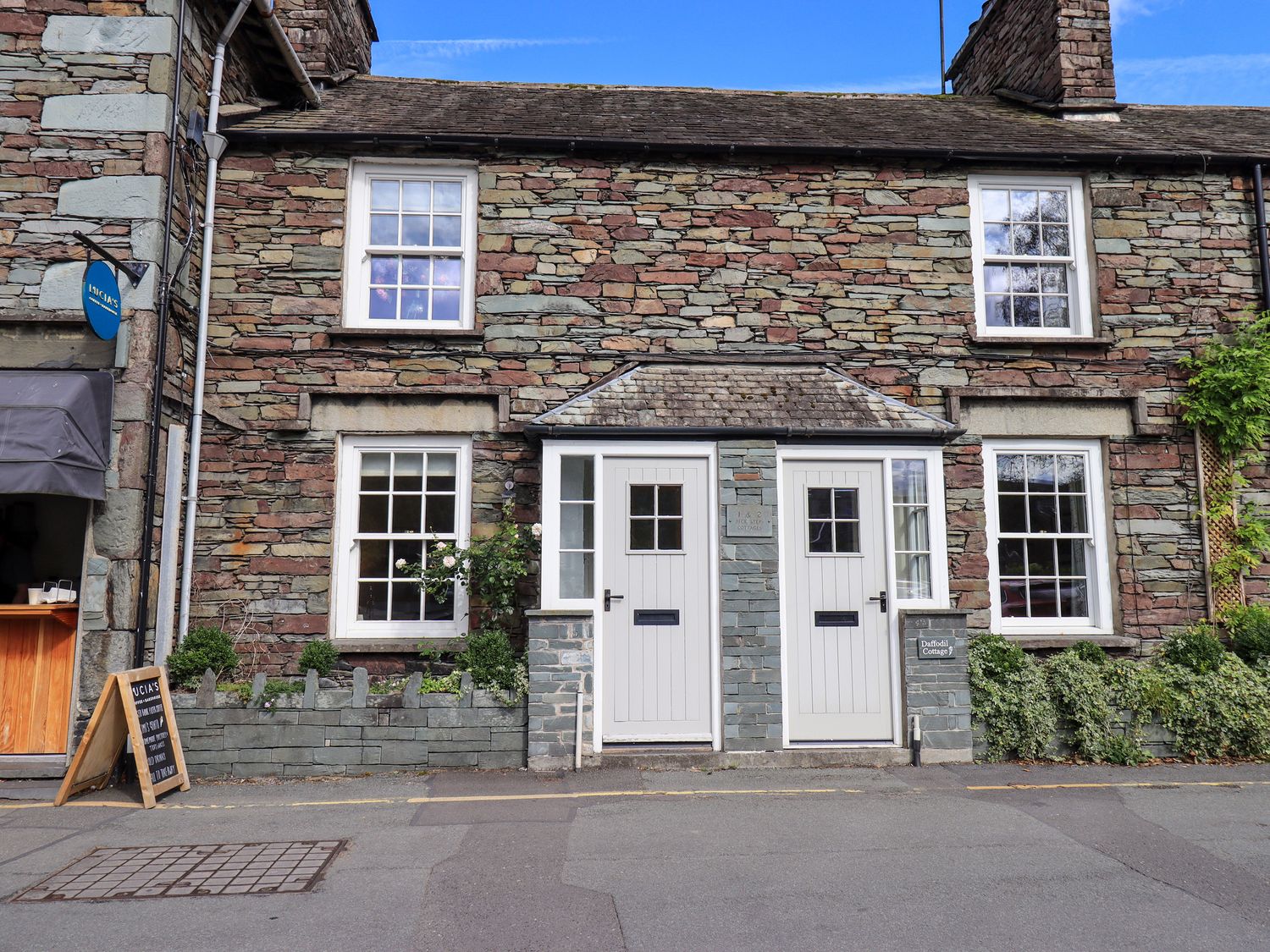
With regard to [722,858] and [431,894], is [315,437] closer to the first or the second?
[431,894]

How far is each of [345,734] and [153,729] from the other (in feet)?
4.68

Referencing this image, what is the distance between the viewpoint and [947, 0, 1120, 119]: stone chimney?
34.4 feet

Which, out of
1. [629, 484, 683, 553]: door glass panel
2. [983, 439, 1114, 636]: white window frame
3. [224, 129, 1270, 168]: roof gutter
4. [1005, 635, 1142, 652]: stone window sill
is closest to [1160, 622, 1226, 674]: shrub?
[1005, 635, 1142, 652]: stone window sill

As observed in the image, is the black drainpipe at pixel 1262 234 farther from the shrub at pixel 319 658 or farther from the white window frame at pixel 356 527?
the shrub at pixel 319 658

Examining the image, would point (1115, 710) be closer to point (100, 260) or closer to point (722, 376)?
point (722, 376)

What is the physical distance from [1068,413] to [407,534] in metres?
6.88

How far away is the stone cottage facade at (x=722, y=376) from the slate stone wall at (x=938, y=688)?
0.13 metres

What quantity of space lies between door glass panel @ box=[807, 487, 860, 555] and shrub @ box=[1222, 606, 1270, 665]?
3997 millimetres

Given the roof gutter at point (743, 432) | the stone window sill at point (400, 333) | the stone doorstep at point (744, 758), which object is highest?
the stone window sill at point (400, 333)

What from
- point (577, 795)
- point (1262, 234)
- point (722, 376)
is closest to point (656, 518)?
point (722, 376)

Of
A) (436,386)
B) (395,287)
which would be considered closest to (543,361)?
(436,386)

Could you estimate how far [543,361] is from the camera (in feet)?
28.4

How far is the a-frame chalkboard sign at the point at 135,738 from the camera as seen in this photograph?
20.7 feet

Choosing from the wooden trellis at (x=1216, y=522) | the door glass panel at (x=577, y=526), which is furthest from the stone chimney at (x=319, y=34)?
the wooden trellis at (x=1216, y=522)
